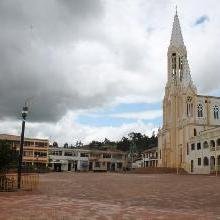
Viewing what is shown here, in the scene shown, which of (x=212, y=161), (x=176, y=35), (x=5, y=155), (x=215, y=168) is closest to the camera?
(x=5, y=155)

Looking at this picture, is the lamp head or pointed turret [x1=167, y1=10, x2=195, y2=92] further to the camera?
pointed turret [x1=167, y1=10, x2=195, y2=92]

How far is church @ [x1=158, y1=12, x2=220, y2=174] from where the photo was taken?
245ft

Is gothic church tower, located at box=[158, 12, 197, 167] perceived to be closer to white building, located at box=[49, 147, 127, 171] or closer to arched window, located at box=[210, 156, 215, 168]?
arched window, located at box=[210, 156, 215, 168]

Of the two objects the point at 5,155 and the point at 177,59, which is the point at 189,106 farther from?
the point at 5,155

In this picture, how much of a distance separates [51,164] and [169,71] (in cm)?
4505

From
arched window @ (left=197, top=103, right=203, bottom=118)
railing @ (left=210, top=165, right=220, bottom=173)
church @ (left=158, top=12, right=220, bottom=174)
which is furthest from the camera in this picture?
arched window @ (left=197, top=103, right=203, bottom=118)

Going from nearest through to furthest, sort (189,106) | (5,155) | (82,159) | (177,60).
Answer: (5,155), (189,106), (177,60), (82,159)

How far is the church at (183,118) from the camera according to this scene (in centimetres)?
7462

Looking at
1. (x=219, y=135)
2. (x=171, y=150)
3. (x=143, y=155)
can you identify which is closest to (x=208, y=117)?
(x=171, y=150)

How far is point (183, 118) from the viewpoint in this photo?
3246 inches

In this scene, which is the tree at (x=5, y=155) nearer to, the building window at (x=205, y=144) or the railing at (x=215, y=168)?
the railing at (x=215, y=168)

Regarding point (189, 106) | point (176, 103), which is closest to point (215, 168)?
point (189, 106)

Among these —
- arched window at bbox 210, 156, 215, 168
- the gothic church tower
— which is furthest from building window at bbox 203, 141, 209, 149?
the gothic church tower

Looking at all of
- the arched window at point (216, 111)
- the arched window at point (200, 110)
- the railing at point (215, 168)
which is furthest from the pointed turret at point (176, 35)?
the railing at point (215, 168)
